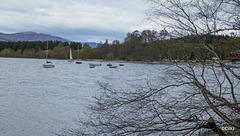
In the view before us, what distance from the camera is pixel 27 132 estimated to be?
13.1 metres

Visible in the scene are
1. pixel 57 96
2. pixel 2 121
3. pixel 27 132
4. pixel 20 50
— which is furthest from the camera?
pixel 20 50

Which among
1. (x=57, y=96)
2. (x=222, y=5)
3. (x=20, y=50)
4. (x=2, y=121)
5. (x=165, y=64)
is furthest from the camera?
(x=20, y=50)

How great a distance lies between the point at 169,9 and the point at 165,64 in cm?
112

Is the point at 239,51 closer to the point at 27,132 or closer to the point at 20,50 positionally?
the point at 27,132

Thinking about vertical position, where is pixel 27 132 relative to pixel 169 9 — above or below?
below

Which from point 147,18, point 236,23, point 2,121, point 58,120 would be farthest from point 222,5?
point 2,121

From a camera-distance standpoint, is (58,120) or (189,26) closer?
(189,26)

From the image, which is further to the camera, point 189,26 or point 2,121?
point 2,121

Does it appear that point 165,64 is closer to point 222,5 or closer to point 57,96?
point 222,5

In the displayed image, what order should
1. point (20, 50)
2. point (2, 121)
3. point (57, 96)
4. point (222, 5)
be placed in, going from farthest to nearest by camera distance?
1. point (20, 50)
2. point (57, 96)
3. point (2, 121)
4. point (222, 5)

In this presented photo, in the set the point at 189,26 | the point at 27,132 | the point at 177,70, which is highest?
the point at 189,26

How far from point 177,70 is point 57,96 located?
63.2 feet

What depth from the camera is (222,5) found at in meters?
4.97

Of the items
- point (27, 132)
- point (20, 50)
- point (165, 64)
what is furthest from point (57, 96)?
point (20, 50)
